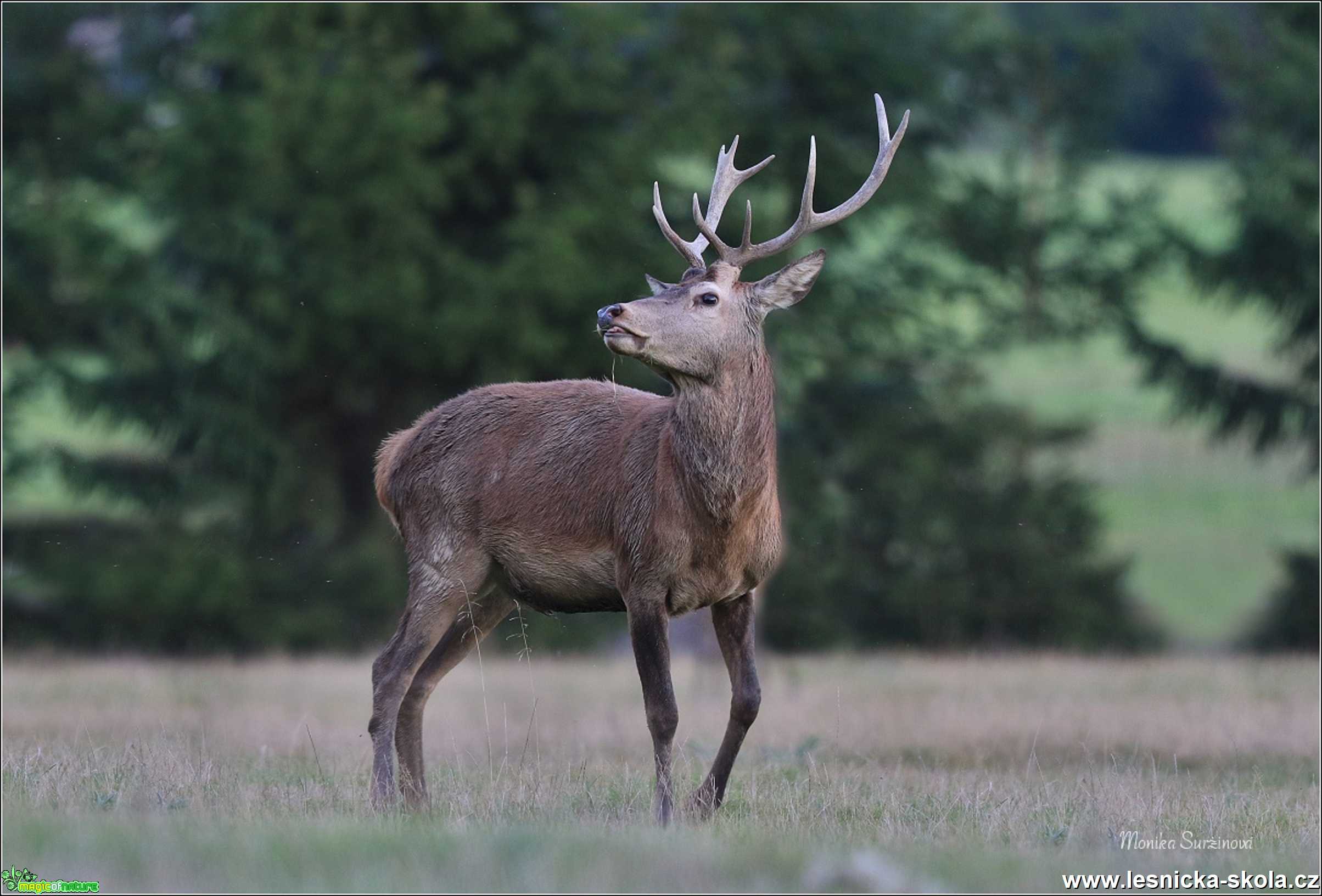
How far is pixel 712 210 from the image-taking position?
25.6 feet

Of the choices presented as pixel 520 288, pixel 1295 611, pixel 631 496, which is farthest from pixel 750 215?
pixel 1295 611

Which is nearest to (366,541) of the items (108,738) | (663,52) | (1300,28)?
(663,52)

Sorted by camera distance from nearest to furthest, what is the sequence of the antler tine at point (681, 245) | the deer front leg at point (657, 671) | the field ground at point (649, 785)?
the field ground at point (649, 785)
the deer front leg at point (657, 671)
the antler tine at point (681, 245)

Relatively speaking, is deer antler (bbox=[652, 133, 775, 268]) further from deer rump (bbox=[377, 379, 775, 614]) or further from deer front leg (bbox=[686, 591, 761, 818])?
deer front leg (bbox=[686, 591, 761, 818])

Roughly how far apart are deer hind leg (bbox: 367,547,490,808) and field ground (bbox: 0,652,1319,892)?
46 centimetres

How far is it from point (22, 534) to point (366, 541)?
4.27 m

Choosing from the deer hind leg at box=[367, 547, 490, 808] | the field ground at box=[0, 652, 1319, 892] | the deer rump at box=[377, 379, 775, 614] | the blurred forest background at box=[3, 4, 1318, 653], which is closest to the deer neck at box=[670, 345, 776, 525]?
the deer rump at box=[377, 379, 775, 614]

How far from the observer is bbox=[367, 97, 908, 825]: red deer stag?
7137 mm

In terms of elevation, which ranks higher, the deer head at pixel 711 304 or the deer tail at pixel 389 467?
the deer head at pixel 711 304

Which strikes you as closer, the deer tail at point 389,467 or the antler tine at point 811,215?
the antler tine at point 811,215

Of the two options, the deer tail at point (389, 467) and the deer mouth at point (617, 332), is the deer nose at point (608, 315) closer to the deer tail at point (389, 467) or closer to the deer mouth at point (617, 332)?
the deer mouth at point (617, 332)

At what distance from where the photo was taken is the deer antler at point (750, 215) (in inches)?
294

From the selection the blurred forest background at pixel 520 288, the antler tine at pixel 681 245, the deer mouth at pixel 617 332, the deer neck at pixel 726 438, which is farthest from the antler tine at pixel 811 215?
the blurred forest background at pixel 520 288

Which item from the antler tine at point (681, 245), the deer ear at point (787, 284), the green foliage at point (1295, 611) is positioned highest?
the antler tine at point (681, 245)
